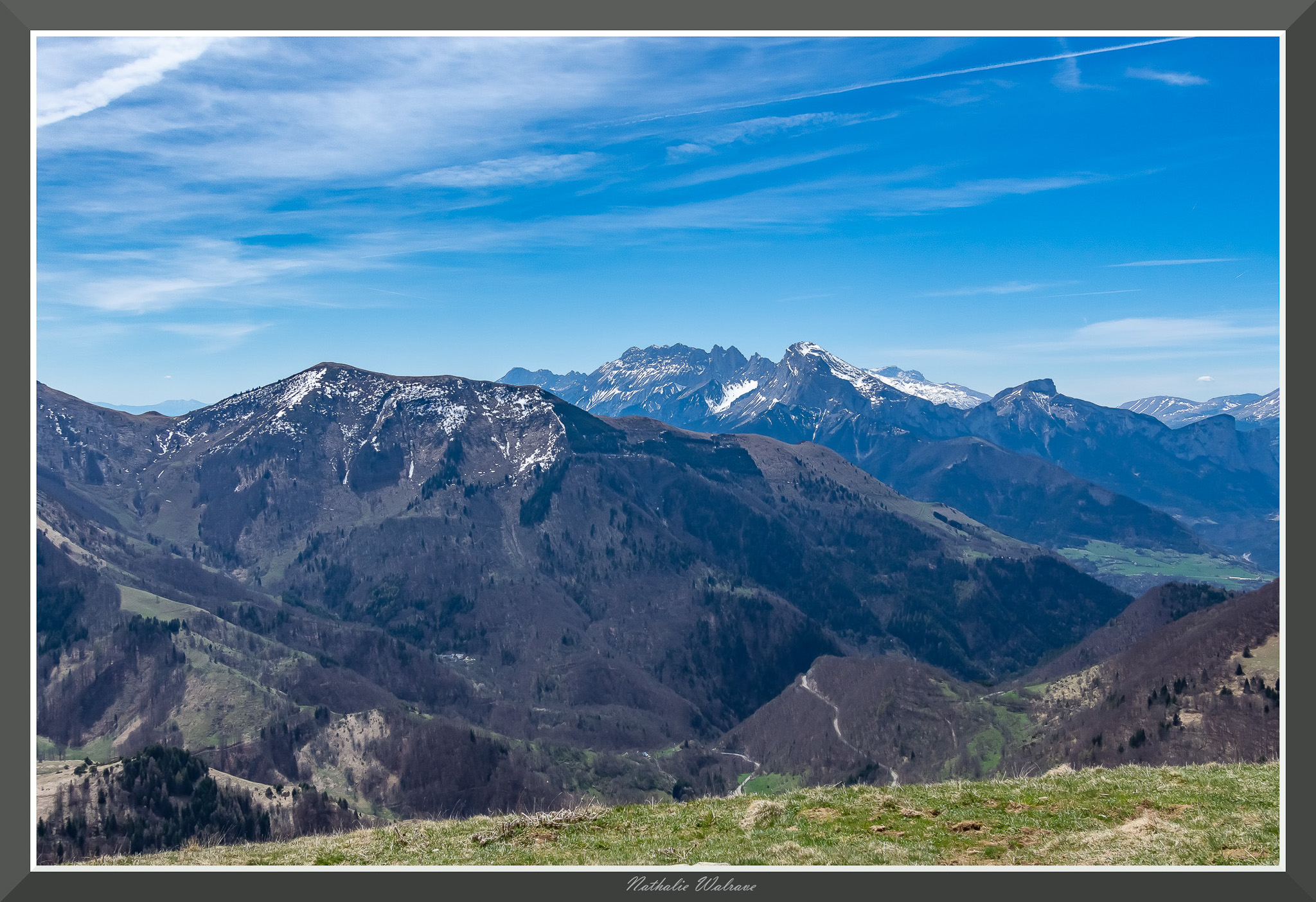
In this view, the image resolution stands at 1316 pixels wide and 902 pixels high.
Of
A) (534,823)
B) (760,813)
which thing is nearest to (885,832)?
(760,813)

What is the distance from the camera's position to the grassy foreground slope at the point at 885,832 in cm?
2594

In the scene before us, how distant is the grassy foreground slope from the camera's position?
25938 mm

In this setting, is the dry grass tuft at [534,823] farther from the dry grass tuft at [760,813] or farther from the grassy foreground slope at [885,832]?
the dry grass tuft at [760,813]

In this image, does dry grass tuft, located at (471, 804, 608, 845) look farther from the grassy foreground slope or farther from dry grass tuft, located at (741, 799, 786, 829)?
dry grass tuft, located at (741, 799, 786, 829)

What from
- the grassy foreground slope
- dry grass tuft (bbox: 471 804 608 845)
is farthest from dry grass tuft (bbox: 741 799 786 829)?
dry grass tuft (bbox: 471 804 608 845)

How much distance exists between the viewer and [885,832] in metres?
28.1

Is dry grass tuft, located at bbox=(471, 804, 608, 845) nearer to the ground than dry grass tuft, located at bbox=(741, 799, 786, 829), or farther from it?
nearer to the ground

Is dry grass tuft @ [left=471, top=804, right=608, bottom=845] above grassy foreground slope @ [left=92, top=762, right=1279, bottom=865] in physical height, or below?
below

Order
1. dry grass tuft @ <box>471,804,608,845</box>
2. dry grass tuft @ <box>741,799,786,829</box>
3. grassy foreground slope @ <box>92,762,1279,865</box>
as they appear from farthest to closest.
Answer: dry grass tuft @ <box>471,804,608,845</box>
dry grass tuft @ <box>741,799,786,829</box>
grassy foreground slope @ <box>92,762,1279,865</box>

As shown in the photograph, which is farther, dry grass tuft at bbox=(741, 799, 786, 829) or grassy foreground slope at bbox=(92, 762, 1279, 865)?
dry grass tuft at bbox=(741, 799, 786, 829)

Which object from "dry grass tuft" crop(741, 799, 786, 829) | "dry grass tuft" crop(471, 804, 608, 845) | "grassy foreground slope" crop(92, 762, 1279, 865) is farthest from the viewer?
"dry grass tuft" crop(471, 804, 608, 845)
